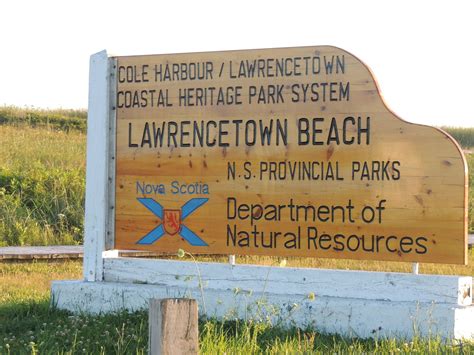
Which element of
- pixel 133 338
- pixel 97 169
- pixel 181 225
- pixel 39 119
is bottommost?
A: pixel 133 338

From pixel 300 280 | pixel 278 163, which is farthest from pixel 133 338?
pixel 278 163

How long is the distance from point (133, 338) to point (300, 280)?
183cm

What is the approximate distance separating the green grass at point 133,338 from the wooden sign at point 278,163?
35.9 inches

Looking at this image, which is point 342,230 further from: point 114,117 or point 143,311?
point 114,117

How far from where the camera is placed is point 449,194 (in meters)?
7.46

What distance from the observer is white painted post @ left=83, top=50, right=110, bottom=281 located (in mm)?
8641

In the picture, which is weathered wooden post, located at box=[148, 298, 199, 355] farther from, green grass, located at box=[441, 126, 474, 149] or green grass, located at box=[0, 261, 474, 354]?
green grass, located at box=[441, 126, 474, 149]

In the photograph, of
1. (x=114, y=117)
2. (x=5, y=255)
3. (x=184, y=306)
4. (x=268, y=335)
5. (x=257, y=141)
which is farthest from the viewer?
(x=5, y=255)

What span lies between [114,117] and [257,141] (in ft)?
5.13

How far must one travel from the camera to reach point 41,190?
1616cm

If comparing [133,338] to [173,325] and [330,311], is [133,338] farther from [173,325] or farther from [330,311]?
[173,325]

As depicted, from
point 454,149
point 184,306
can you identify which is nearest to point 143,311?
point 454,149

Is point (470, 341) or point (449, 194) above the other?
point (449, 194)

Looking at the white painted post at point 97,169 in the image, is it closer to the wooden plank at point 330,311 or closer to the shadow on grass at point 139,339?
the wooden plank at point 330,311
